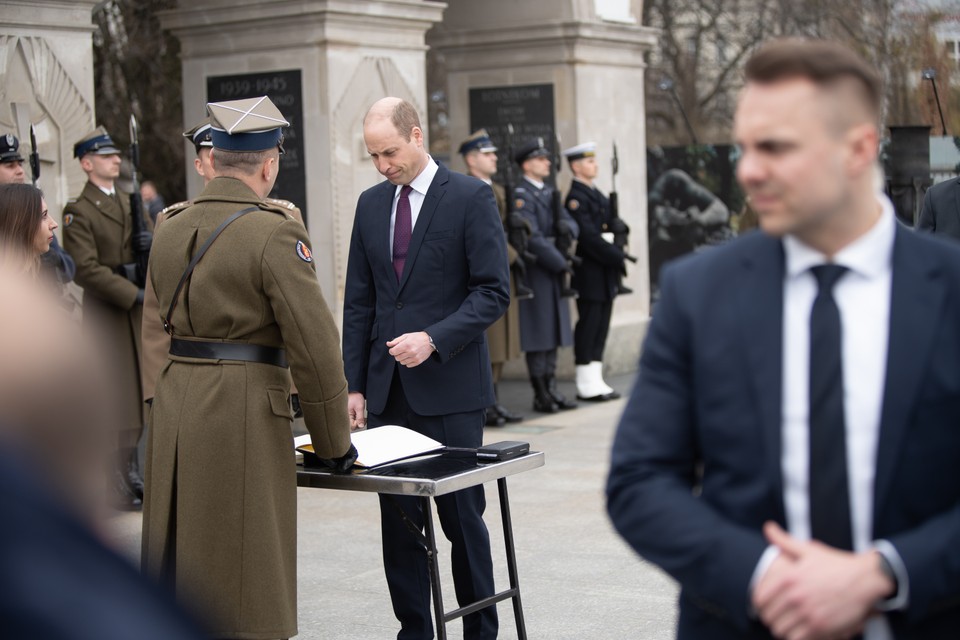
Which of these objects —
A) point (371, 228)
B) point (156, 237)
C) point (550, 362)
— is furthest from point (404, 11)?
point (156, 237)

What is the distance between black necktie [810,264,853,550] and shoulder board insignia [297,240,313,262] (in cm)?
222

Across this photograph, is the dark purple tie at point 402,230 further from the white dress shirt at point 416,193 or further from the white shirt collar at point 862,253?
the white shirt collar at point 862,253

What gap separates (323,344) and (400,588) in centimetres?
101

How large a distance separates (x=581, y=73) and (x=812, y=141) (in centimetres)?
1032

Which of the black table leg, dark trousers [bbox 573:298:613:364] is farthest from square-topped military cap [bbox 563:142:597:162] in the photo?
the black table leg

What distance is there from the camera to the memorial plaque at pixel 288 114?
385 inches

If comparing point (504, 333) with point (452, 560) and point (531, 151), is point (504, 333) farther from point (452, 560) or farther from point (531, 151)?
point (452, 560)

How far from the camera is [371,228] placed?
16.0 feet

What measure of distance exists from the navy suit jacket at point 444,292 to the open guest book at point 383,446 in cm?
26

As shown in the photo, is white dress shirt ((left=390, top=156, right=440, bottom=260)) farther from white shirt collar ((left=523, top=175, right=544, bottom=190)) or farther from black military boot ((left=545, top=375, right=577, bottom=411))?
black military boot ((left=545, top=375, right=577, bottom=411))

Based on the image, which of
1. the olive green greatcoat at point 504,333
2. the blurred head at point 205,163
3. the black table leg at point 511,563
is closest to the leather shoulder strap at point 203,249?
the black table leg at point 511,563

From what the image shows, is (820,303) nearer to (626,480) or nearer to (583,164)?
(626,480)

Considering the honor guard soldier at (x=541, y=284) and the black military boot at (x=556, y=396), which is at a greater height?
the honor guard soldier at (x=541, y=284)

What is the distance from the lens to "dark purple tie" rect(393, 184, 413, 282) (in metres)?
4.84
